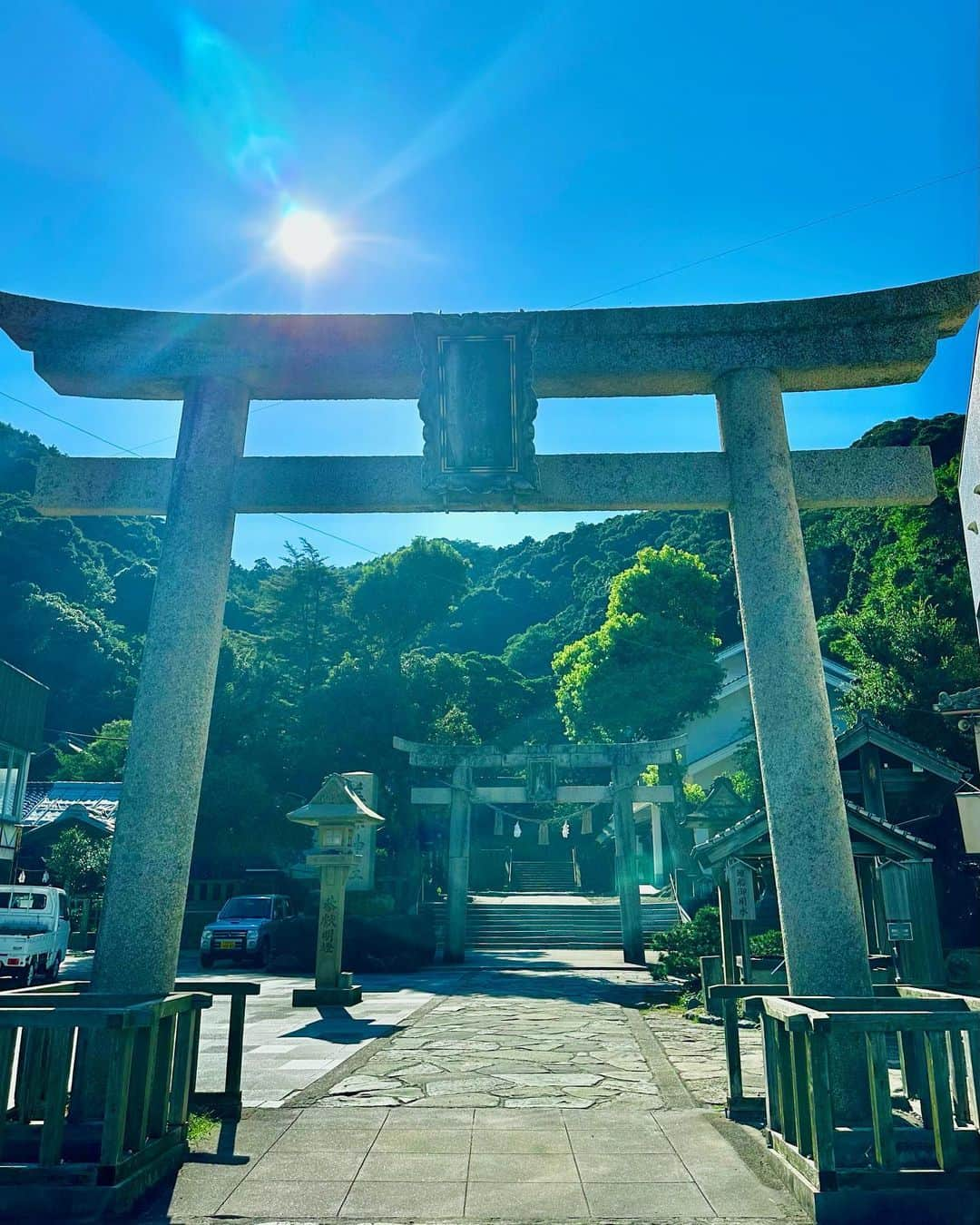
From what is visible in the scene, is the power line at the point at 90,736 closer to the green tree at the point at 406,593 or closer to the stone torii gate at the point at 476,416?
the green tree at the point at 406,593

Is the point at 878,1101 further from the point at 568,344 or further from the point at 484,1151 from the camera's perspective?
the point at 568,344

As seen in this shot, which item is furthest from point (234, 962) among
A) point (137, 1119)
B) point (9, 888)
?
point (137, 1119)

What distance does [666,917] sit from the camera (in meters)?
24.2

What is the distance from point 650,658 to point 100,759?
23.1m

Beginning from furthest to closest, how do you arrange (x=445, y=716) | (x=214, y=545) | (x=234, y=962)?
(x=445, y=716) → (x=234, y=962) → (x=214, y=545)

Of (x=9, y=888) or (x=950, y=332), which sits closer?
(x=950, y=332)

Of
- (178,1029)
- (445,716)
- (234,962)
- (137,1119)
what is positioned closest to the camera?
(137,1119)

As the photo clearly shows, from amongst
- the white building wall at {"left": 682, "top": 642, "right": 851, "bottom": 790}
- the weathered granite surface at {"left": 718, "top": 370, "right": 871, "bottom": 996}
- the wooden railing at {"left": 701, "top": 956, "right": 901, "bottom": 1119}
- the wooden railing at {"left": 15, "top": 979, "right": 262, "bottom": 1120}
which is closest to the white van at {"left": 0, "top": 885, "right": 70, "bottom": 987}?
the wooden railing at {"left": 15, "top": 979, "right": 262, "bottom": 1120}

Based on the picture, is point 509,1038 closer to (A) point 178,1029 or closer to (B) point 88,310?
(A) point 178,1029

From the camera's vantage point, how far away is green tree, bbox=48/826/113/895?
914 inches

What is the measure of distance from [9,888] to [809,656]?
49.8 ft

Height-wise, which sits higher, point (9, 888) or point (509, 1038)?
point (9, 888)

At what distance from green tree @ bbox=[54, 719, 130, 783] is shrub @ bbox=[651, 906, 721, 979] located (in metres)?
25.3

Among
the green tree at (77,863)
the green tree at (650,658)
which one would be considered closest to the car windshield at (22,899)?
the green tree at (77,863)
